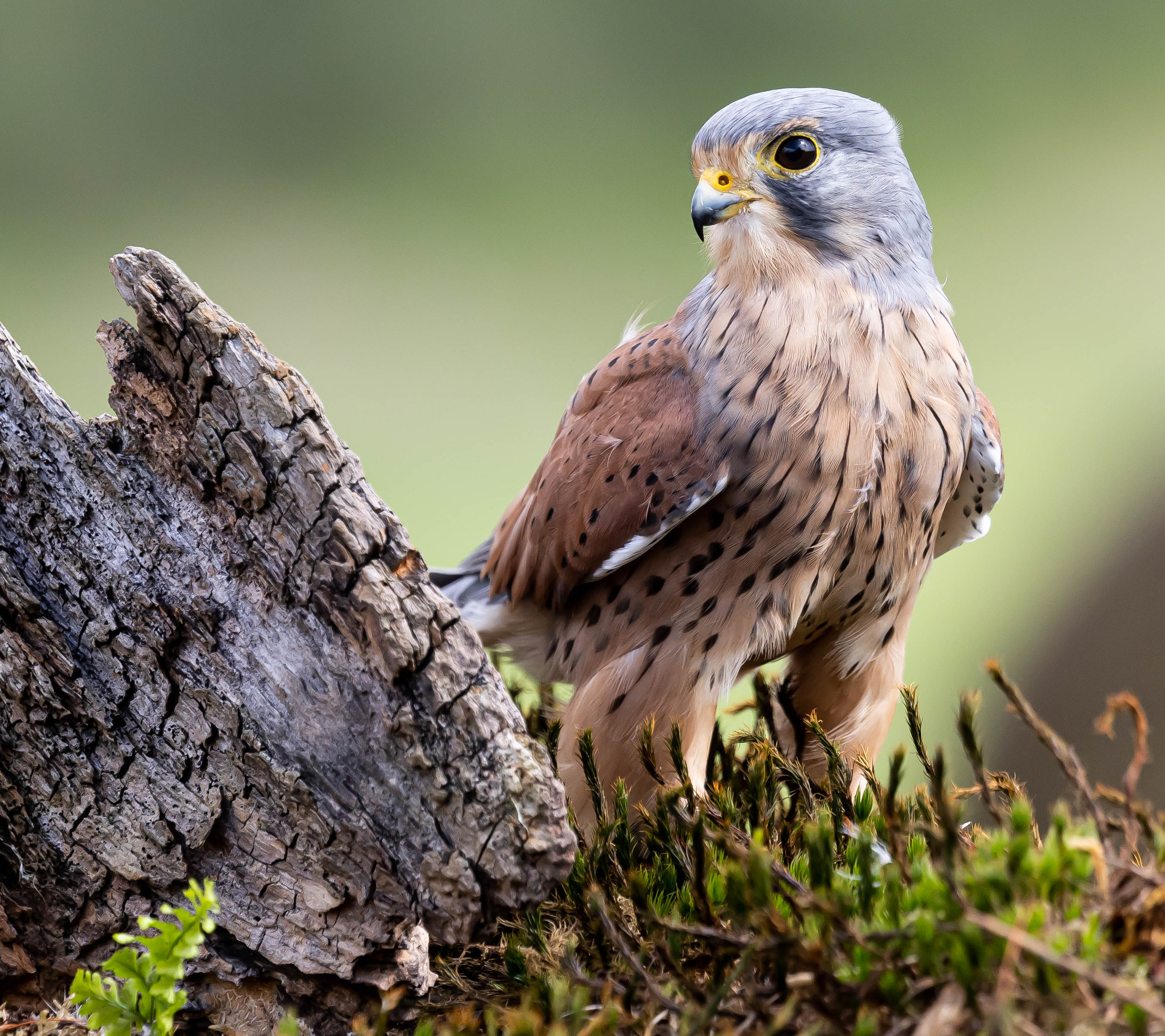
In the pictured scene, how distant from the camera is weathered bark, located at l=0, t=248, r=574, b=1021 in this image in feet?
4.17

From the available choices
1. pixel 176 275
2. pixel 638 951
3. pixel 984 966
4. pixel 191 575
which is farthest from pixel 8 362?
pixel 984 966

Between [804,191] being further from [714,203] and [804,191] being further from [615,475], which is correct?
[615,475]

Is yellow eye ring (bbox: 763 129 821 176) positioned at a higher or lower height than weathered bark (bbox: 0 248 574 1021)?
higher

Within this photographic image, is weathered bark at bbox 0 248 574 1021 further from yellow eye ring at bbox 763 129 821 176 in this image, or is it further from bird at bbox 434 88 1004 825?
yellow eye ring at bbox 763 129 821 176

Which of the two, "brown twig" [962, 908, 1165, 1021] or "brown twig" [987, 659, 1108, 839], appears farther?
"brown twig" [987, 659, 1108, 839]

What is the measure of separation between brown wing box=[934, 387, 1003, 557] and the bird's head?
33 centimetres

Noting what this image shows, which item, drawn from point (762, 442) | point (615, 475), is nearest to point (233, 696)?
point (615, 475)

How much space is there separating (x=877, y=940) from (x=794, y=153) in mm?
1358

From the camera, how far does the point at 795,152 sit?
6.02 ft

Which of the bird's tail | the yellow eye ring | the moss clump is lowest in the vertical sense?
the moss clump

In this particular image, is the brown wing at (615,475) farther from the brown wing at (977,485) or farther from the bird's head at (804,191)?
the brown wing at (977,485)

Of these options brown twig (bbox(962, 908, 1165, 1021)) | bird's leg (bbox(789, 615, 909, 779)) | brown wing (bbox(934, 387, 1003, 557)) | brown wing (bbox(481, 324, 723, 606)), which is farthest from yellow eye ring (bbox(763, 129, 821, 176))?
brown twig (bbox(962, 908, 1165, 1021))

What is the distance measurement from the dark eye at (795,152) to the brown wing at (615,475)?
380 mm

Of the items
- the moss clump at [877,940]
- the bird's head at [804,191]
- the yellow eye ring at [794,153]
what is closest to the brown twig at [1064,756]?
the moss clump at [877,940]
